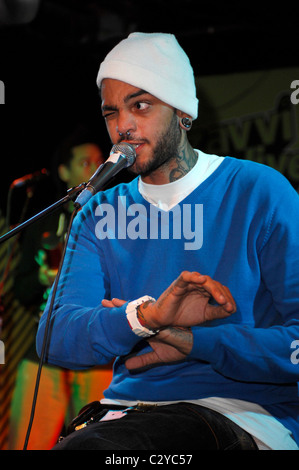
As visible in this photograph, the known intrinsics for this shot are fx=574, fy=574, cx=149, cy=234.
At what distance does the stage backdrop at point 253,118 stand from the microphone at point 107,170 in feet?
7.58

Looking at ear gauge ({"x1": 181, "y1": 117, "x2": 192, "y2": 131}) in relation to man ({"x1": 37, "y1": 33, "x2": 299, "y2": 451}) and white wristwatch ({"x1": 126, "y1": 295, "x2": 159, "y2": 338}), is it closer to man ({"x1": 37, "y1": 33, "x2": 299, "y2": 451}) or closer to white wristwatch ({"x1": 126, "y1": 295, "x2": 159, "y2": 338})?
man ({"x1": 37, "y1": 33, "x2": 299, "y2": 451})

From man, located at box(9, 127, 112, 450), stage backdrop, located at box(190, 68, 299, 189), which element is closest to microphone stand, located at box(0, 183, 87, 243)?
man, located at box(9, 127, 112, 450)

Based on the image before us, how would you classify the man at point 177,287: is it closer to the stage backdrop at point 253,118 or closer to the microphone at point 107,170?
the microphone at point 107,170

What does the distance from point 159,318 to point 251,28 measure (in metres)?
2.91

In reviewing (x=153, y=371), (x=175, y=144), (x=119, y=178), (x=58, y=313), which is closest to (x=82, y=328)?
(x=58, y=313)

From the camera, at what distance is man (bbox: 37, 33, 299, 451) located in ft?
5.30

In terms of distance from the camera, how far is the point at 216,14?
13.2ft

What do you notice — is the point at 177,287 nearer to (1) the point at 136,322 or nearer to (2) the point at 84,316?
(1) the point at 136,322

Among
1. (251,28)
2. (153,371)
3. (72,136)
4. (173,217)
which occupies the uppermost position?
(251,28)

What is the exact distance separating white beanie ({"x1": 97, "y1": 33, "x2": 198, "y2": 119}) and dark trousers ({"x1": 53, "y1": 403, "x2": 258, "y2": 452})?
1098 millimetres

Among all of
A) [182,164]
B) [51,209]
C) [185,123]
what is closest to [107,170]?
[51,209]

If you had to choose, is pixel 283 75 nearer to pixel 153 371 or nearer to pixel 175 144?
pixel 175 144

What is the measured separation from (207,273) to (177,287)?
42 centimetres
